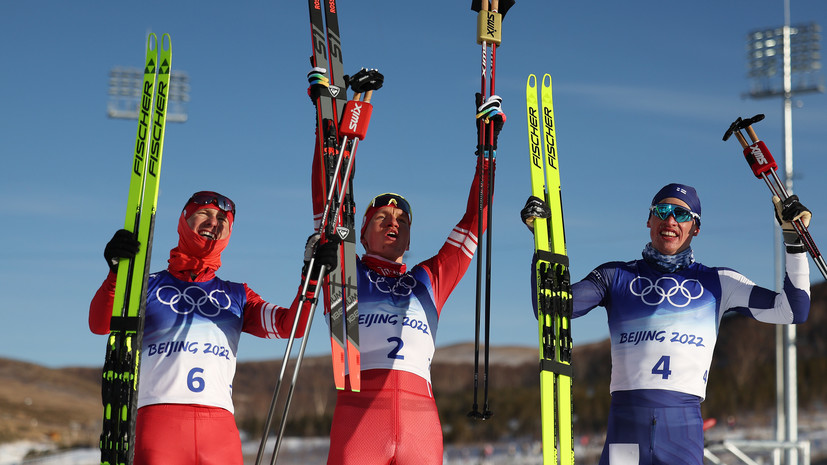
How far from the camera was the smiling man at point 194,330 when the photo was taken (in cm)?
423

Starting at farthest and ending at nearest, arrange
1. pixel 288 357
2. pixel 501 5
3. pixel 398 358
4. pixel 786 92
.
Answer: pixel 786 92
pixel 501 5
pixel 398 358
pixel 288 357

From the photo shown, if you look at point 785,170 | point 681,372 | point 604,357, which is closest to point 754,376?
point 604,357

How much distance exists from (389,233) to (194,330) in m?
1.18

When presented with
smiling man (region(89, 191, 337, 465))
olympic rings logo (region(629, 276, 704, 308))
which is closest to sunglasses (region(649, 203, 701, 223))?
olympic rings logo (region(629, 276, 704, 308))

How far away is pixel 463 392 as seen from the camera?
25.2m

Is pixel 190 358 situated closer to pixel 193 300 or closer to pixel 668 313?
pixel 193 300

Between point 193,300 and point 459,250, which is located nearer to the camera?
point 193,300

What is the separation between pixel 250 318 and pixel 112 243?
2.59 feet

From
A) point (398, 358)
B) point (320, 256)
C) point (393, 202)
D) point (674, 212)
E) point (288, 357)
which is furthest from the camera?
point (393, 202)

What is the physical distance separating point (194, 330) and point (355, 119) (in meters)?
1.38

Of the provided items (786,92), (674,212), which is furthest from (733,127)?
(786,92)

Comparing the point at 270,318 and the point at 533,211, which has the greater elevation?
the point at 533,211

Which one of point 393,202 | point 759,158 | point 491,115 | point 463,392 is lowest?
point 463,392

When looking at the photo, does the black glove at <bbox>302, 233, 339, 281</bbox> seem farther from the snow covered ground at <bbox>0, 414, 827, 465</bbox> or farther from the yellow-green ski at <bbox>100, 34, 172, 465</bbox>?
the snow covered ground at <bbox>0, 414, 827, 465</bbox>
